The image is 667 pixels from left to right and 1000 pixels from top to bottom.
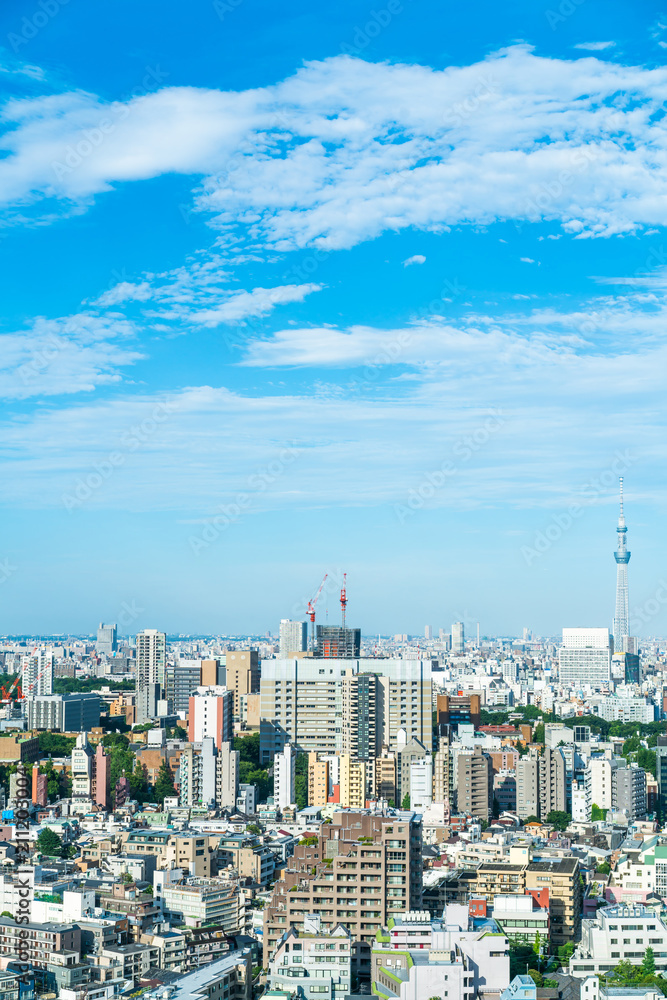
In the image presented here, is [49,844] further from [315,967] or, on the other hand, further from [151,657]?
[151,657]

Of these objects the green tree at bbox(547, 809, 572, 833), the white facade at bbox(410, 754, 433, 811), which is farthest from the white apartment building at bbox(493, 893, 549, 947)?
the green tree at bbox(547, 809, 572, 833)

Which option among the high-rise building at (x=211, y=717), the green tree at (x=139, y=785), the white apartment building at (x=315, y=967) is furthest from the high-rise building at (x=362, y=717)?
the white apartment building at (x=315, y=967)

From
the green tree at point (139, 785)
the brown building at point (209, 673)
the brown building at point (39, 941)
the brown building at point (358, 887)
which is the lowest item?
the green tree at point (139, 785)

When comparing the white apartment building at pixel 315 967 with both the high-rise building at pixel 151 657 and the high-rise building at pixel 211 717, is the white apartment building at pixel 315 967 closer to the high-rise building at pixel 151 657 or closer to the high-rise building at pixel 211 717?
the high-rise building at pixel 211 717

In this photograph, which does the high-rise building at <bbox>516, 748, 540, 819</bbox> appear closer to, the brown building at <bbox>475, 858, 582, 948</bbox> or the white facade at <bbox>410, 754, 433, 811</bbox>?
the white facade at <bbox>410, 754, 433, 811</bbox>

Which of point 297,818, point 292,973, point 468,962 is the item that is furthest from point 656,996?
point 297,818

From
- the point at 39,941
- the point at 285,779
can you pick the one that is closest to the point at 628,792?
the point at 285,779
